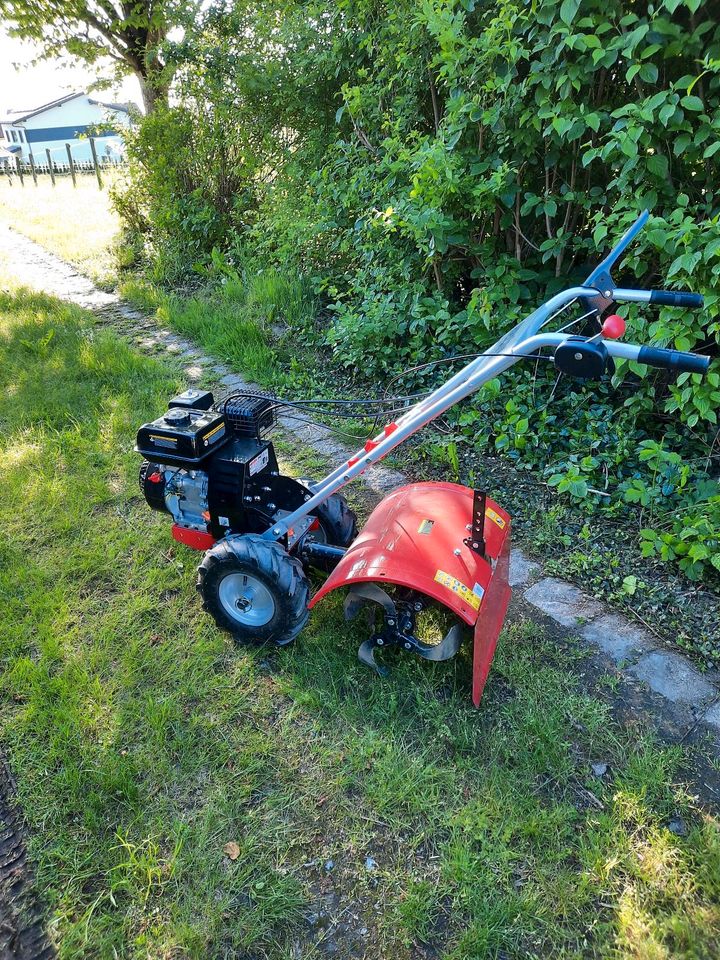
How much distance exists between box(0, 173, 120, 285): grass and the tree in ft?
5.35

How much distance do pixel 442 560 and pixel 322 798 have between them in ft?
3.05

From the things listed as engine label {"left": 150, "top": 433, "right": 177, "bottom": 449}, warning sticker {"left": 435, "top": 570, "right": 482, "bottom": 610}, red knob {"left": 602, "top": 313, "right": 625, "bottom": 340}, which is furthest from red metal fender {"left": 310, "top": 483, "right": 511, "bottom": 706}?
red knob {"left": 602, "top": 313, "right": 625, "bottom": 340}

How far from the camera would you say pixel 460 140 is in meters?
4.22

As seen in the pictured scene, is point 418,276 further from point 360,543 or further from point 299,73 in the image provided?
point 360,543

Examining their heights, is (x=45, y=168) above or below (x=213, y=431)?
above

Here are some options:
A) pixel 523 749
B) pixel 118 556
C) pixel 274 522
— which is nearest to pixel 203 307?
pixel 118 556

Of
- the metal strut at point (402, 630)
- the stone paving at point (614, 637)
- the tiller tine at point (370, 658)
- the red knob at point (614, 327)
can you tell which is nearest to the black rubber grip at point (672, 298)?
the red knob at point (614, 327)

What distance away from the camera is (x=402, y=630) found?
8.36 feet

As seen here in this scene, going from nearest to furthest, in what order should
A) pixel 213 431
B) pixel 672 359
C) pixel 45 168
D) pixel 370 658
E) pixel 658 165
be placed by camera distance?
pixel 672 359
pixel 370 658
pixel 213 431
pixel 658 165
pixel 45 168

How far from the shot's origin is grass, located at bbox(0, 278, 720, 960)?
73.8 inches

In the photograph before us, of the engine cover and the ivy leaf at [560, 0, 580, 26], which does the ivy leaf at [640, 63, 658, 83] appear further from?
the engine cover

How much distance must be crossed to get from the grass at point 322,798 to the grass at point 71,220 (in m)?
6.97

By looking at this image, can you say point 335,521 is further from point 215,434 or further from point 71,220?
point 71,220

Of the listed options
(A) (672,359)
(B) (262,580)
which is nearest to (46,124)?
(B) (262,580)
